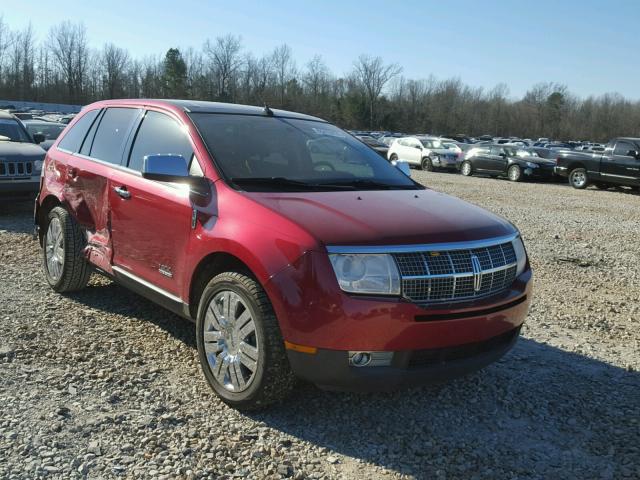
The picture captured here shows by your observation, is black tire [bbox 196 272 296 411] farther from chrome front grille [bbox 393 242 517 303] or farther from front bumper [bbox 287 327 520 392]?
chrome front grille [bbox 393 242 517 303]

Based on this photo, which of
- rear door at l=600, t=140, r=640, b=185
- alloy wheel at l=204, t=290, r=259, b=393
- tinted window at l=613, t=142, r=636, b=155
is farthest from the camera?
tinted window at l=613, t=142, r=636, b=155

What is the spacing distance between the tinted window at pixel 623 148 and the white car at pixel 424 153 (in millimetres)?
9130

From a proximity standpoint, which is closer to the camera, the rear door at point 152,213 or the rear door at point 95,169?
the rear door at point 152,213

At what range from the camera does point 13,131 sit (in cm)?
1083

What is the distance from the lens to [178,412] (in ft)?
11.1

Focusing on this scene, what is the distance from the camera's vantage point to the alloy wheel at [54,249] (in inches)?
210

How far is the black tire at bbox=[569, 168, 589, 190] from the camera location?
805 inches

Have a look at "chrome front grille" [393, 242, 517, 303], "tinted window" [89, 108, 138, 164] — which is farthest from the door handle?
"chrome front grille" [393, 242, 517, 303]

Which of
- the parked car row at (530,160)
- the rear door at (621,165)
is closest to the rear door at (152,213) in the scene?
the parked car row at (530,160)

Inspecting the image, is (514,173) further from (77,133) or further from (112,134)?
(112,134)

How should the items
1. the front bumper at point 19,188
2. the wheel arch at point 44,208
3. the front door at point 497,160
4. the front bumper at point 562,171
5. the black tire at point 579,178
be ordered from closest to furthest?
the wheel arch at point 44,208
the front bumper at point 19,188
the black tire at point 579,178
the front bumper at point 562,171
the front door at point 497,160

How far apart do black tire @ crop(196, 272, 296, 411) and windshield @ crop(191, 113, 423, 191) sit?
646 mm

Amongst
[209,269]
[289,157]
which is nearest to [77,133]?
[289,157]

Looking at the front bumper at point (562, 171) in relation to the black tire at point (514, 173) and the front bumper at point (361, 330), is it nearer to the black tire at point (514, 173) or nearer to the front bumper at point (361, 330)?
the black tire at point (514, 173)
